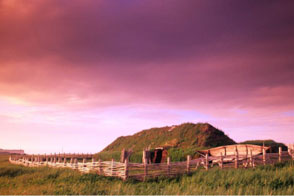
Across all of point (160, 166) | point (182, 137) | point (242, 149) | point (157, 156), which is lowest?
point (157, 156)

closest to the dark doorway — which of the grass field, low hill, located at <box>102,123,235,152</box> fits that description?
low hill, located at <box>102,123,235,152</box>

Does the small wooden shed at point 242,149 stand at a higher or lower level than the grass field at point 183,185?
higher

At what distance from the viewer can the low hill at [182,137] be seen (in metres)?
33.6

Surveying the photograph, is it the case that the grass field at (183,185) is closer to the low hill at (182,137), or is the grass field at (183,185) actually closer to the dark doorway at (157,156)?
the dark doorway at (157,156)

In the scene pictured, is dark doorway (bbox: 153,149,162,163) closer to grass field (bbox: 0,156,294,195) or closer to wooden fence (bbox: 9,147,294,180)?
wooden fence (bbox: 9,147,294,180)

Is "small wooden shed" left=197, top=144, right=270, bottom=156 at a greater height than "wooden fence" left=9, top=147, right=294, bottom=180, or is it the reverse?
"small wooden shed" left=197, top=144, right=270, bottom=156

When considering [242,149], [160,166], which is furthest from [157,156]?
[160,166]

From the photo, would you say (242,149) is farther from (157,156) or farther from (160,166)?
(157,156)

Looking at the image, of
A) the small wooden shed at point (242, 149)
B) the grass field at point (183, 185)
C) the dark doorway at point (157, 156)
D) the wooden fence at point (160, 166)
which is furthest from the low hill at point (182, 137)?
the grass field at point (183, 185)

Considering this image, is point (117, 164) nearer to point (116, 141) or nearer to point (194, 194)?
point (194, 194)

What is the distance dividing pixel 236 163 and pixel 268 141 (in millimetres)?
14210

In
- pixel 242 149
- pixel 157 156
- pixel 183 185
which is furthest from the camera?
pixel 157 156

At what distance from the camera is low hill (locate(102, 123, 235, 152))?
33.6 m

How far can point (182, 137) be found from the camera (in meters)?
36.3
